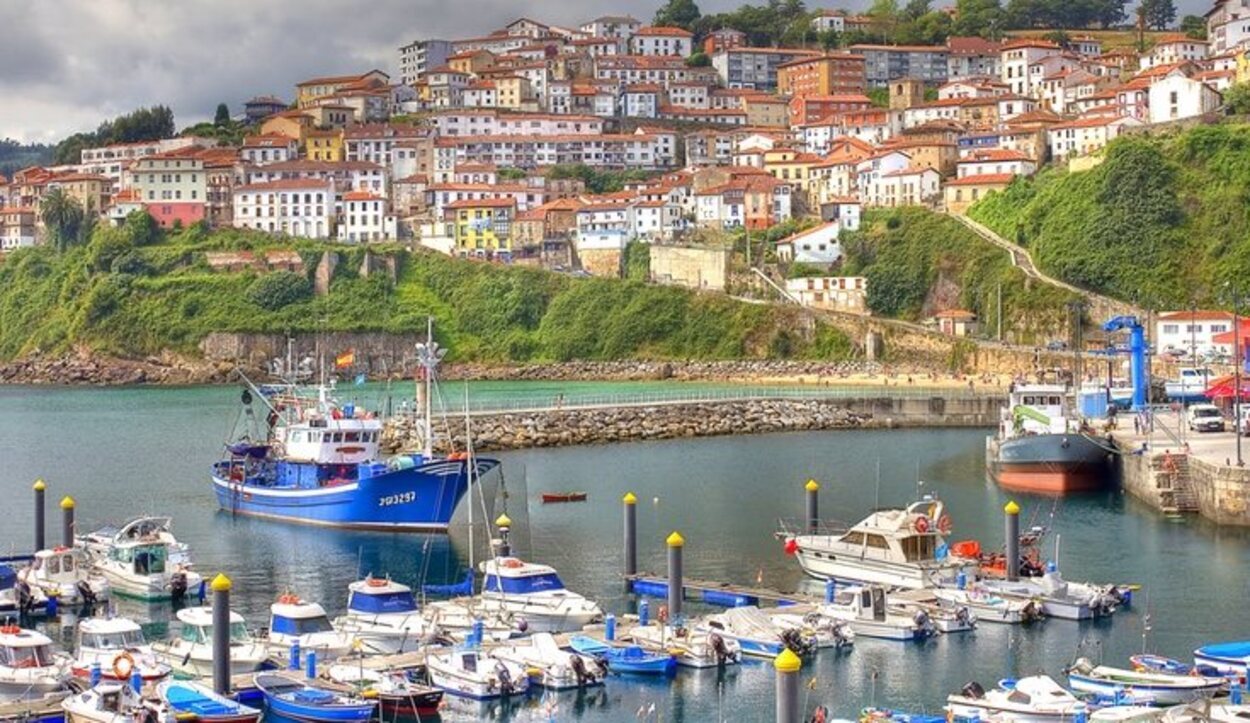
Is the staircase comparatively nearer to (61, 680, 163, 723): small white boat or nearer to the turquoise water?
the turquoise water

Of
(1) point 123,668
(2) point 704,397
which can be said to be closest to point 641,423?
(2) point 704,397

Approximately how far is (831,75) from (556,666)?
10774cm

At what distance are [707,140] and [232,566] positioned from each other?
84338 mm

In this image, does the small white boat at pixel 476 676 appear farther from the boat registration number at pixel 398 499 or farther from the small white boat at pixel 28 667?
the boat registration number at pixel 398 499

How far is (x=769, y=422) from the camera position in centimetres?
7331

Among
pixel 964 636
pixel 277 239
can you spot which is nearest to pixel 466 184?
pixel 277 239

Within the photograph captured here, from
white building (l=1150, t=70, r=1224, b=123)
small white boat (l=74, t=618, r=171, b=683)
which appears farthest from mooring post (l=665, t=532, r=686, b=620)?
white building (l=1150, t=70, r=1224, b=123)

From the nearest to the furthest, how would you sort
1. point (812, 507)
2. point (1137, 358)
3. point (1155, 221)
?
point (812, 507) < point (1137, 358) < point (1155, 221)

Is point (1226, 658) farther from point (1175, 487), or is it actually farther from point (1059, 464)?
point (1059, 464)

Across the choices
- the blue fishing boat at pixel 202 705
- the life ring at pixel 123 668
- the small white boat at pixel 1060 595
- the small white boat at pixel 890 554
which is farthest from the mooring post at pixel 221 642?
the small white boat at pixel 1060 595

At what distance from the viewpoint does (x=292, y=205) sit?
11756 cm

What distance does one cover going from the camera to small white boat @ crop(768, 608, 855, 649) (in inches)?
1212

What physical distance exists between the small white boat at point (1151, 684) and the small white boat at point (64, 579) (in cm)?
1884

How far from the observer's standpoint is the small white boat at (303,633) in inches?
1158
